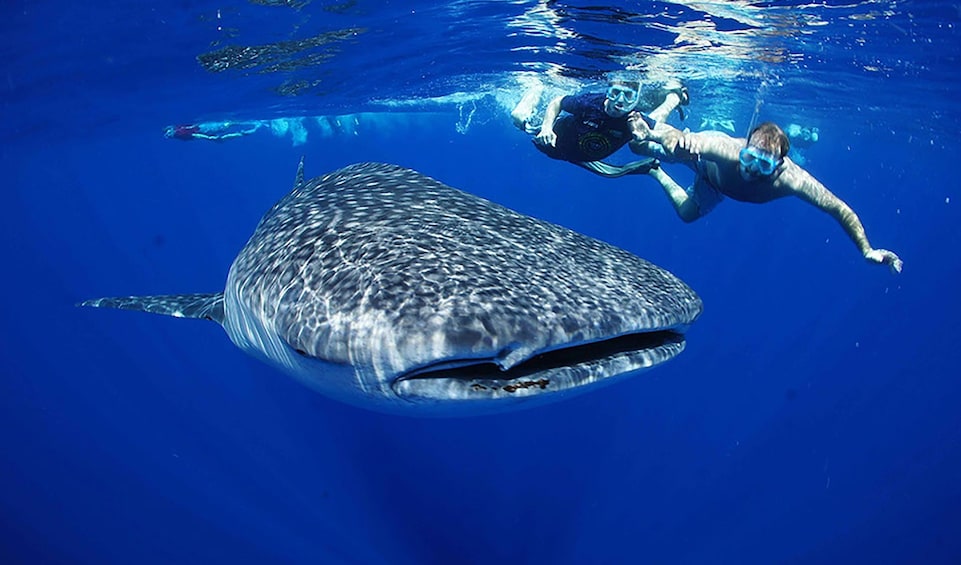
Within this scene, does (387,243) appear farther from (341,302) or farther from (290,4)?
(290,4)

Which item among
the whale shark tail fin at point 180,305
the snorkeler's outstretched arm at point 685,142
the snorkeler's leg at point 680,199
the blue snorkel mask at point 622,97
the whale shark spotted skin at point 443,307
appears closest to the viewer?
A: the whale shark spotted skin at point 443,307

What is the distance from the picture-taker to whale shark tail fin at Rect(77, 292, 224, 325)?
4688 mm

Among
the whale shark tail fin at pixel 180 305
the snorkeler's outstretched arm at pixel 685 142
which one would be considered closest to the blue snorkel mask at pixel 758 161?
the snorkeler's outstretched arm at pixel 685 142

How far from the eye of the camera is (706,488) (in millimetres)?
10922

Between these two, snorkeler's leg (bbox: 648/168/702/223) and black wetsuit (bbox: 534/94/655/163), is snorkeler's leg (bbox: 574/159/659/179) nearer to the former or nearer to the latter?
black wetsuit (bbox: 534/94/655/163)

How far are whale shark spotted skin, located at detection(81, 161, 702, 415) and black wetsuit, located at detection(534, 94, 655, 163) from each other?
570 centimetres

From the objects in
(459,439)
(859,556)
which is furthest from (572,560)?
(859,556)

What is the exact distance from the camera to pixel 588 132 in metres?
9.08

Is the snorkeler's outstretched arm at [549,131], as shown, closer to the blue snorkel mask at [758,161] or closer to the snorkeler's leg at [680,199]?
the snorkeler's leg at [680,199]

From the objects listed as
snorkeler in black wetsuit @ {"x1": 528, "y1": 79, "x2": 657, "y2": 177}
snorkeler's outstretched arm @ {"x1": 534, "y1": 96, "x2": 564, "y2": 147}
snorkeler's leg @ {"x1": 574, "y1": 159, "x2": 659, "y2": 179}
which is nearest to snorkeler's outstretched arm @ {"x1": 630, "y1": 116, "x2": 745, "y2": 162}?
snorkeler in black wetsuit @ {"x1": 528, "y1": 79, "x2": 657, "y2": 177}

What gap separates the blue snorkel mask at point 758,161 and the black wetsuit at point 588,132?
2.46 metres

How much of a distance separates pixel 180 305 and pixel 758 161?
6334 mm

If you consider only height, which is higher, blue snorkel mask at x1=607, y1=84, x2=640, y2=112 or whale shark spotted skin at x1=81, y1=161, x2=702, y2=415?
blue snorkel mask at x1=607, y1=84, x2=640, y2=112

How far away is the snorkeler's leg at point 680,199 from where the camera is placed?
9453 mm
